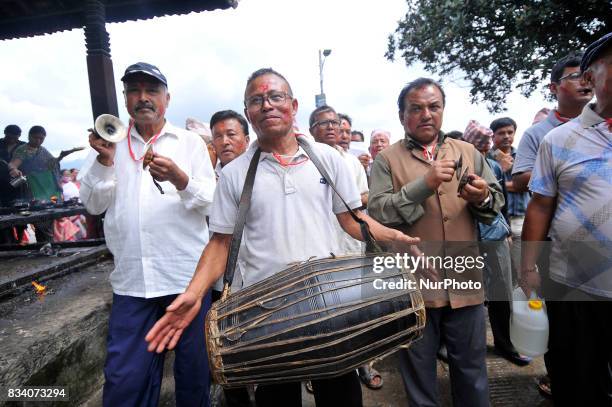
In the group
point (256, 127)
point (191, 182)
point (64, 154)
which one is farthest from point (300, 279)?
point (64, 154)

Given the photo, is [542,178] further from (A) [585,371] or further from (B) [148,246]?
(B) [148,246]

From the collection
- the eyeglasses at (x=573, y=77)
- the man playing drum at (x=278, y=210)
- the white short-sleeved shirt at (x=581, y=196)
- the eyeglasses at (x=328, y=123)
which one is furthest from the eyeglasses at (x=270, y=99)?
the eyeglasses at (x=573, y=77)

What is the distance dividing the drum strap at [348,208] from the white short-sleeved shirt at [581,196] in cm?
108

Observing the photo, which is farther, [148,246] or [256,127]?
[148,246]

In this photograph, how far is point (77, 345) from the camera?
7.54ft

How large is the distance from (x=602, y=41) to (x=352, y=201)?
53.9 inches

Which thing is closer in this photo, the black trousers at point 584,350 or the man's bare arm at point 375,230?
the man's bare arm at point 375,230

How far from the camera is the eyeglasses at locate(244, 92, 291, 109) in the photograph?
1.66 metres

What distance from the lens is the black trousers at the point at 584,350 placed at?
1770 millimetres

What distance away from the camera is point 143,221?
75.9 inches

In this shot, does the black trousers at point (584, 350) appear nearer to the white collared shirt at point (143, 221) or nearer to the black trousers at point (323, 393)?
the black trousers at point (323, 393)

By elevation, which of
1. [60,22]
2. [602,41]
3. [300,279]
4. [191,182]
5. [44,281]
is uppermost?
[60,22]

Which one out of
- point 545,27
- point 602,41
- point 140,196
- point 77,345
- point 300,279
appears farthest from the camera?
point 545,27

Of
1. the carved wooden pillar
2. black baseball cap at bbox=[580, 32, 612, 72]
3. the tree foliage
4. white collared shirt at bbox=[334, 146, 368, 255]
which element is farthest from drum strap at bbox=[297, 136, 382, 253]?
the tree foliage
